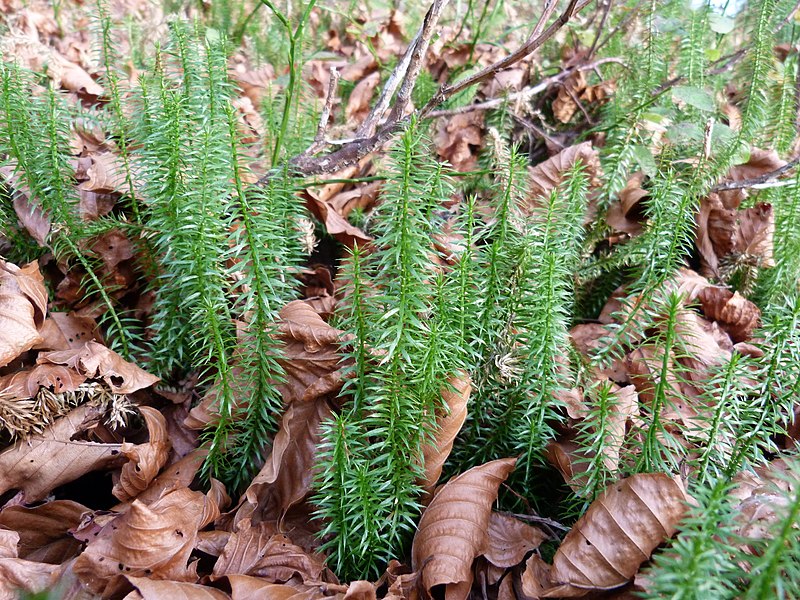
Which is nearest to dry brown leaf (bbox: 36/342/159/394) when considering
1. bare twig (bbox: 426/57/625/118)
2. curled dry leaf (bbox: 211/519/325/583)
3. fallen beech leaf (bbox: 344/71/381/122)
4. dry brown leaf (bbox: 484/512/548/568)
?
curled dry leaf (bbox: 211/519/325/583)

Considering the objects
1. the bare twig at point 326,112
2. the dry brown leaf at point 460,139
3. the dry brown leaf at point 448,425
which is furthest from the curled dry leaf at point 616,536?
the dry brown leaf at point 460,139

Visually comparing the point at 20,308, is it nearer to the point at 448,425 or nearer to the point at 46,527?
the point at 46,527

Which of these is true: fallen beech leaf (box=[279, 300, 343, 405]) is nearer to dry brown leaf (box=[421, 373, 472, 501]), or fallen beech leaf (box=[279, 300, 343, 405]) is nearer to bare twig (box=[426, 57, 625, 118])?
dry brown leaf (box=[421, 373, 472, 501])

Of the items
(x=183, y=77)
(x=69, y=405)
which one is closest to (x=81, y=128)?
(x=183, y=77)

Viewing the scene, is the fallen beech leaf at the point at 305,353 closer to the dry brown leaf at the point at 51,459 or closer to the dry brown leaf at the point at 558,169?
the dry brown leaf at the point at 51,459

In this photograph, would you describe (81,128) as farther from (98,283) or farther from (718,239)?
(718,239)

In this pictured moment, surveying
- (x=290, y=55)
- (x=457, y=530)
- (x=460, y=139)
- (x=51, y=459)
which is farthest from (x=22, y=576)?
(x=460, y=139)
